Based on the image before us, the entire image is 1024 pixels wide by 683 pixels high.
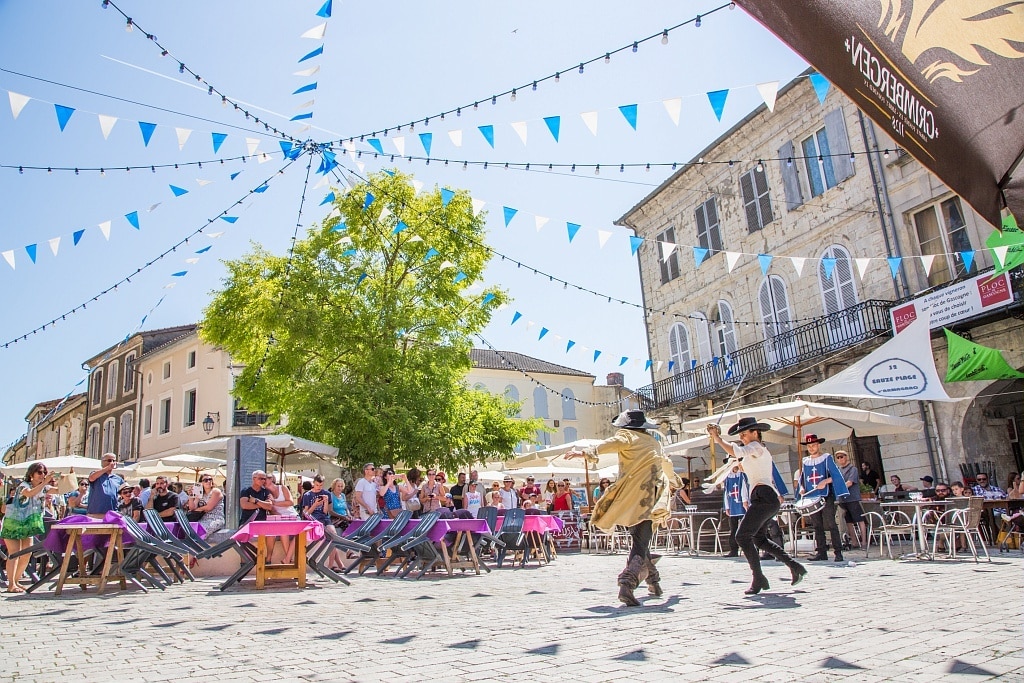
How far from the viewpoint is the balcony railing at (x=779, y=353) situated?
15297 mm

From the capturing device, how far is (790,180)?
18000mm

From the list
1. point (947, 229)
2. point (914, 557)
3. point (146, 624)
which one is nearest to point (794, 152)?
point (947, 229)

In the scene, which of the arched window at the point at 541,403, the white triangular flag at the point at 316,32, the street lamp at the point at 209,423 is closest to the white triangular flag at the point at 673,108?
the white triangular flag at the point at 316,32

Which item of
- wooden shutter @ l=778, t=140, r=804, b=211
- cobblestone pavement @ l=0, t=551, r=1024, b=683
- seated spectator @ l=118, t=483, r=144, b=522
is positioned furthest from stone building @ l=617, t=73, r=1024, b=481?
seated spectator @ l=118, t=483, r=144, b=522

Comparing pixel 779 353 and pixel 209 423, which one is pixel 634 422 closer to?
pixel 779 353

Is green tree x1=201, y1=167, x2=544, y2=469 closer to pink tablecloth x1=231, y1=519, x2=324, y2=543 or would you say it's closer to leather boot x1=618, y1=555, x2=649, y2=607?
pink tablecloth x1=231, y1=519, x2=324, y2=543

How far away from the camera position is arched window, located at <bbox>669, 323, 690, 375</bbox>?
21.5 metres

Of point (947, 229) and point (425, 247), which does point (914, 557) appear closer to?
point (947, 229)

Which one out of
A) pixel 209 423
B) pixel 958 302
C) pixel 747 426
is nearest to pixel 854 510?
pixel 747 426

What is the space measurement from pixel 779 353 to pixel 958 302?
4.82m

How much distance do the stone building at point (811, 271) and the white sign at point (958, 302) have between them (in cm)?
18

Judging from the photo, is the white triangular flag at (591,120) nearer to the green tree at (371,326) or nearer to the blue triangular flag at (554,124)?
the blue triangular flag at (554,124)

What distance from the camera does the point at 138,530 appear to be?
8.05m

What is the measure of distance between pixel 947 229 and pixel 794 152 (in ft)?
13.8
